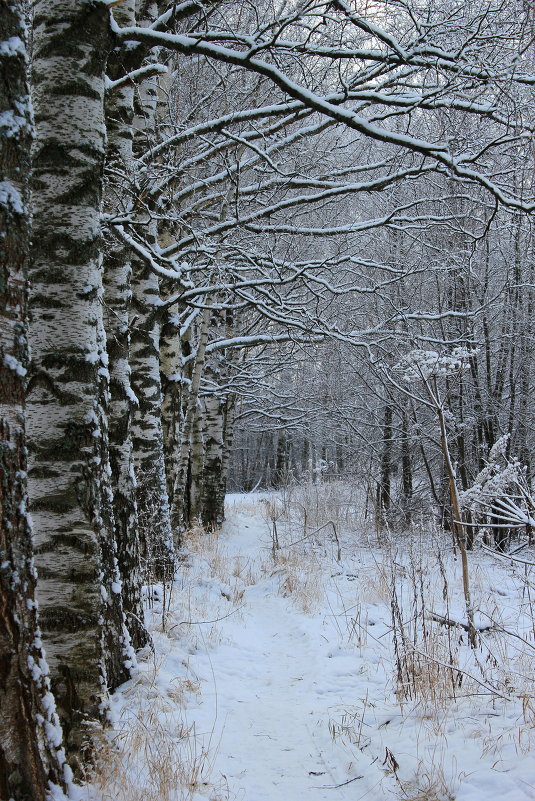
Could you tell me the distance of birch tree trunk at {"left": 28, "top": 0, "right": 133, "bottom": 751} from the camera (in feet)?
8.76

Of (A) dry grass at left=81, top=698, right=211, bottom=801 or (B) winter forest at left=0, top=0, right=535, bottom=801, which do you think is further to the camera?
(A) dry grass at left=81, top=698, right=211, bottom=801

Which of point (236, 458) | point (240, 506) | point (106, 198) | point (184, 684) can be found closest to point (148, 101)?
point (106, 198)

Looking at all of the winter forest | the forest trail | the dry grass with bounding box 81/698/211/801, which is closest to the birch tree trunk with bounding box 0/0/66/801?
the winter forest

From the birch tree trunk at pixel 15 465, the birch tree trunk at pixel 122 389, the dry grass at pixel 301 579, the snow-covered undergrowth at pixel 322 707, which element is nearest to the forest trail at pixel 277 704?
the snow-covered undergrowth at pixel 322 707

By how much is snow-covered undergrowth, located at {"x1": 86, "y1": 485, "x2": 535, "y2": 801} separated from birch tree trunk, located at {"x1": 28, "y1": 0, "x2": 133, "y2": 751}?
1.73ft

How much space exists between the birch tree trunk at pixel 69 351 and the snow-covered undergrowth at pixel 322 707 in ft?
1.73

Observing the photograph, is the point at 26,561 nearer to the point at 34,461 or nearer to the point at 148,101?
the point at 34,461

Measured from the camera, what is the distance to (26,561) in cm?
179

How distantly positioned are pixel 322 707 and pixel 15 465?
9.62ft

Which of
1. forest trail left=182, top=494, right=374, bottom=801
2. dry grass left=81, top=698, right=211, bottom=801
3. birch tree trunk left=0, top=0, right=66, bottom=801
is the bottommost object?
forest trail left=182, top=494, right=374, bottom=801

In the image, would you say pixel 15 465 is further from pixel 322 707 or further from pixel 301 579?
pixel 301 579

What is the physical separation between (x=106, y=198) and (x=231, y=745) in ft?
14.4

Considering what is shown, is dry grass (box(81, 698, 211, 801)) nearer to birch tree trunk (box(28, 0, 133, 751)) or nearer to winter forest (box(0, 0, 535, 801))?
winter forest (box(0, 0, 535, 801))

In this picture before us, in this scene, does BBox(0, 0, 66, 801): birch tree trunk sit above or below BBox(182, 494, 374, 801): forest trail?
above
